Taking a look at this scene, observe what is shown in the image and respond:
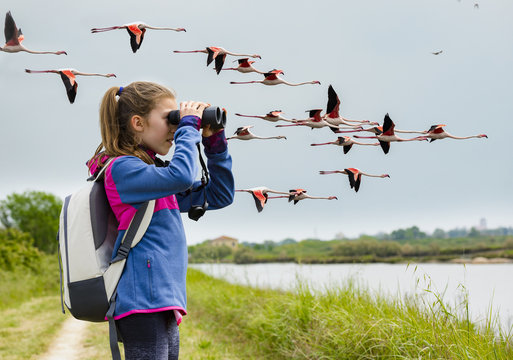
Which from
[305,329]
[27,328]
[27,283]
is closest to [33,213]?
[27,283]

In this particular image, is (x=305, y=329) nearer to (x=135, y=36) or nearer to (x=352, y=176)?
(x=352, y=176)

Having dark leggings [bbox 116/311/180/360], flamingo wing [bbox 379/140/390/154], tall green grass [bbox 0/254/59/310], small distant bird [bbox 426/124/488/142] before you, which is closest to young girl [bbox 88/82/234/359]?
dark leggings [bbox 116/311/180/360]

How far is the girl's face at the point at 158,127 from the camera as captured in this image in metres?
2.16

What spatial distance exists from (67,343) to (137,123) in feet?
19.5

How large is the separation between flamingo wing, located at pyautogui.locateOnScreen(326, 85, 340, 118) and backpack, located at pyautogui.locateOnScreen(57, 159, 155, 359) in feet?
2.74

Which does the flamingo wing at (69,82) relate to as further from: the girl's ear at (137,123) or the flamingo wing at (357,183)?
the flamingo wing at (357,183)

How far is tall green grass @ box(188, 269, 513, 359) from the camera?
325 centimetres

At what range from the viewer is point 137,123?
2.15 meters

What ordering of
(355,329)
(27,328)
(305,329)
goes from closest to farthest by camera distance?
(355,329) → (305,329) → (27,328)

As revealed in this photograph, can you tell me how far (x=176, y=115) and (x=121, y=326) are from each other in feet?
3.03

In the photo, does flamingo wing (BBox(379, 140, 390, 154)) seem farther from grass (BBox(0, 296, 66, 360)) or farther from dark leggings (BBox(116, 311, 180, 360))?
grass (BBox(0, 296, 66, 360))

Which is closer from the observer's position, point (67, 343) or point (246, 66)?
point (246, 66)

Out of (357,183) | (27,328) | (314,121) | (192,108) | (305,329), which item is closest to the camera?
(314,121)

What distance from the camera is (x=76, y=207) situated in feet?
6.70
